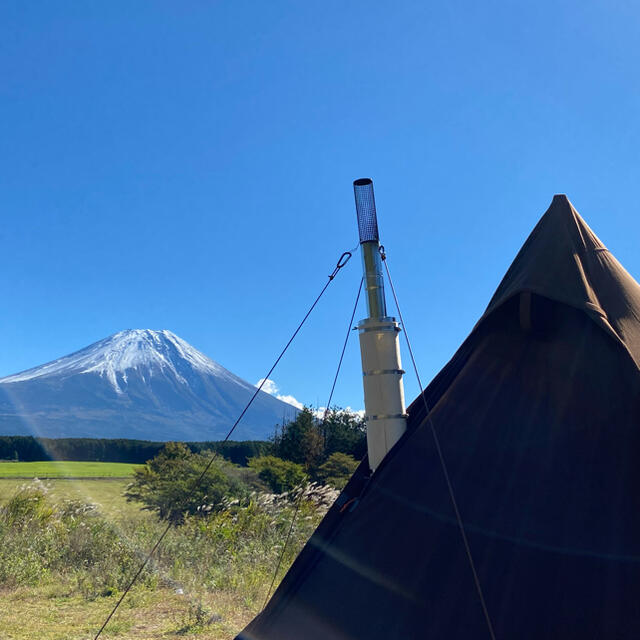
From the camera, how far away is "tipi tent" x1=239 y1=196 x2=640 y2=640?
253cm

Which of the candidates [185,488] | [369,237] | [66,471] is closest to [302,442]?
[185,488]

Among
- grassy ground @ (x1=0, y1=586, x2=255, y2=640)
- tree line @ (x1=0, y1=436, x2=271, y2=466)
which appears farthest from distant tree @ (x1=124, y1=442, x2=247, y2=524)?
tree line @ (x1=0, y1=436, x2=271, y2=466)

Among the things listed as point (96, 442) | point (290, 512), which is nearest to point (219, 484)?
point (290, 512)

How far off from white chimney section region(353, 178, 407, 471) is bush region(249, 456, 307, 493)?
1278 cm

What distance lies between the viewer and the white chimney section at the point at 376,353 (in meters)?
3.42

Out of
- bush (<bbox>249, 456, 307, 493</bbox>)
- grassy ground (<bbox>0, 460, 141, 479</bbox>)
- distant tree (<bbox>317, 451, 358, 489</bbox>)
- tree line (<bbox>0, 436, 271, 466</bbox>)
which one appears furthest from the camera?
tree line (<bbox>0, 436, 271, 466</bbox>)

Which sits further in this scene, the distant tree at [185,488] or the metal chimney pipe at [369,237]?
the distant tree at [185,488]

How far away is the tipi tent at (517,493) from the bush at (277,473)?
13059 millimetres

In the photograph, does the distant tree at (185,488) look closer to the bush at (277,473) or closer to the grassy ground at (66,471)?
the bush at (277,473)

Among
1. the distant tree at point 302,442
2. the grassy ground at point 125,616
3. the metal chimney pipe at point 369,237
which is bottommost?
the grassy ground at point 125,616

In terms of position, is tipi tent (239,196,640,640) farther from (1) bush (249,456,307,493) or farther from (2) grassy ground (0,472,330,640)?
(1) bush (249,456,307,493)

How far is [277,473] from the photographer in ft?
54.3

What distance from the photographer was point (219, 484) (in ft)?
44.2

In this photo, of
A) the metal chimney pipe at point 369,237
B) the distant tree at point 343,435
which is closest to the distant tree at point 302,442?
the distant tree at point 343,435
